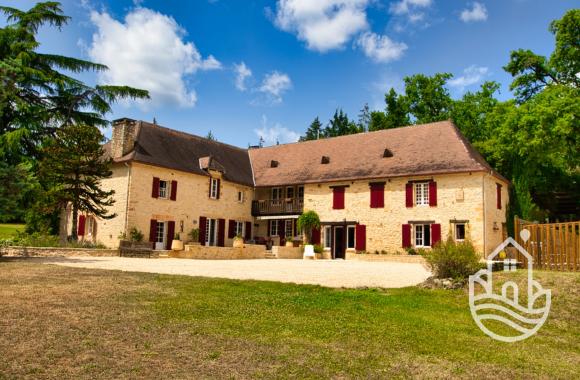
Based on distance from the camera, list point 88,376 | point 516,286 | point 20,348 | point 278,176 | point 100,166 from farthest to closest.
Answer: point 278,176 → point 100,166 → point 516,286 → point 20,348 → point 88,376

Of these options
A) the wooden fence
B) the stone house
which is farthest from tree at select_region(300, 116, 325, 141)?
the wooden fence

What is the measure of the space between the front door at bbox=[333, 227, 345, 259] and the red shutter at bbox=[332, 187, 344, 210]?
4.37 ft

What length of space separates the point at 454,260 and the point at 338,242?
1716 centimetres

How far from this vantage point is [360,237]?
84.9 feet

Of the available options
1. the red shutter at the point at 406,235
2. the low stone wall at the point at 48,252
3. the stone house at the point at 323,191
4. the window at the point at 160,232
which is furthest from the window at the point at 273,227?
the low stone wall at the point at 48,252

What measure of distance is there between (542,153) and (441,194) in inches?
214

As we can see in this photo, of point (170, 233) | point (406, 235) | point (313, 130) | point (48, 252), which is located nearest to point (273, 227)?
point (170, 233)

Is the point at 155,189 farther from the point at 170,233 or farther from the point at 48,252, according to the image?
the point at 48,252

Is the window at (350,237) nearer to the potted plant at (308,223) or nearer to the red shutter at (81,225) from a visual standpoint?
the potted plant at (308,223)

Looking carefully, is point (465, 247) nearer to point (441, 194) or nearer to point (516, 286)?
point (516, 286)

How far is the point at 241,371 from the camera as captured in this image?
176 inches

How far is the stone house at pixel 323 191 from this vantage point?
23328 mm

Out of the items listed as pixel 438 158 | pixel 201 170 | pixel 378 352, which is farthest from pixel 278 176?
pixel 378 352

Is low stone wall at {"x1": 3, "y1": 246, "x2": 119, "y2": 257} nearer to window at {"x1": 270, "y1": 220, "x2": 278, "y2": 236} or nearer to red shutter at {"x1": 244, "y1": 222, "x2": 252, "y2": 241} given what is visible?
red shutter at {"x1": 244, "y1": 222, "x2": 252, "y2": 241}
